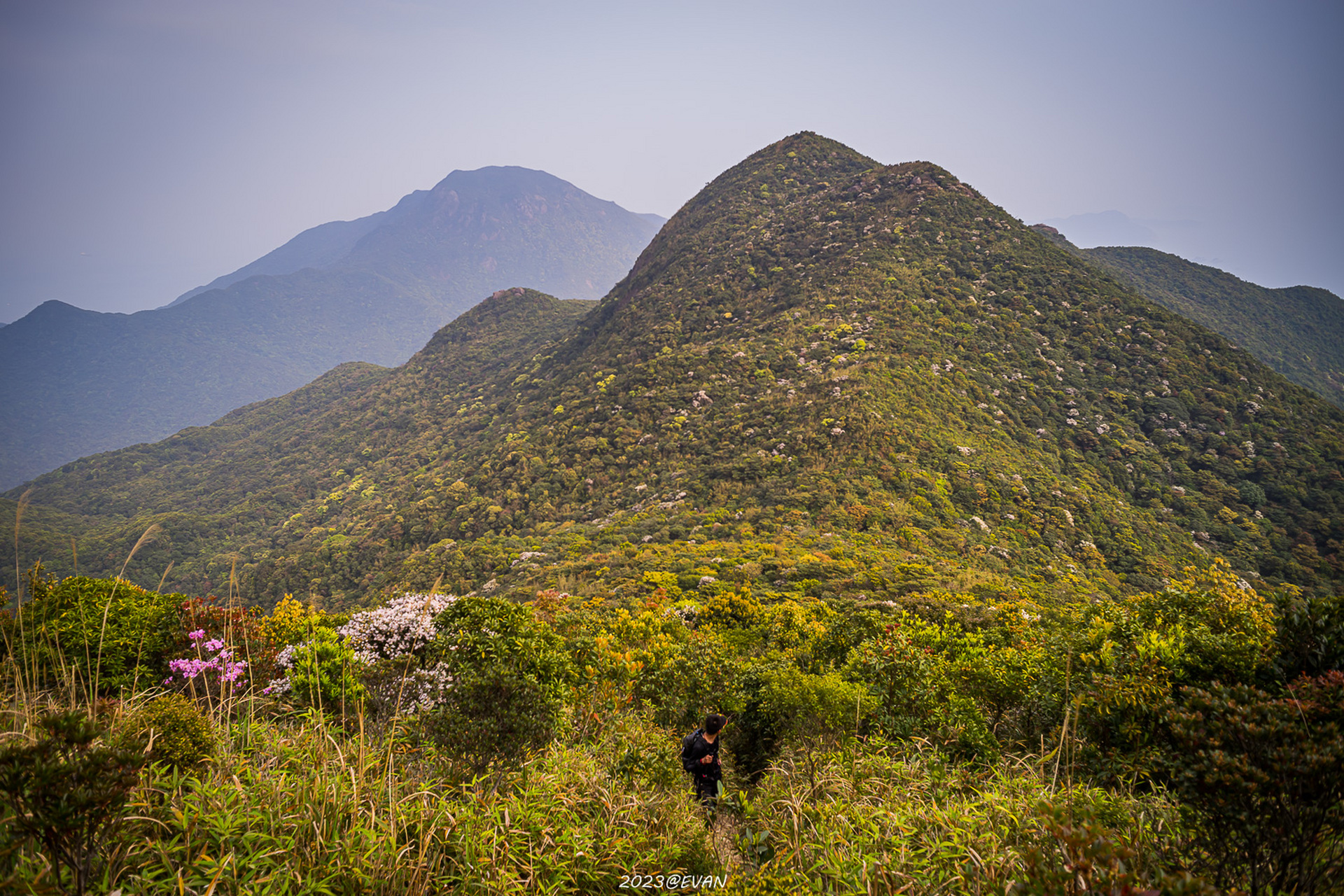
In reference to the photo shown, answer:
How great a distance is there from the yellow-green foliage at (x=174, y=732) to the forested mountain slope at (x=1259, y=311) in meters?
63.2

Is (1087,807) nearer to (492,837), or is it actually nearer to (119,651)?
(492,837)

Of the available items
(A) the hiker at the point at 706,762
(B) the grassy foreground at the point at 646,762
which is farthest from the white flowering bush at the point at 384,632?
(A) the hiker at the point at 706,762

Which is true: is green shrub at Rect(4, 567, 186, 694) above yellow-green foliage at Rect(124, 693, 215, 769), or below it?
below

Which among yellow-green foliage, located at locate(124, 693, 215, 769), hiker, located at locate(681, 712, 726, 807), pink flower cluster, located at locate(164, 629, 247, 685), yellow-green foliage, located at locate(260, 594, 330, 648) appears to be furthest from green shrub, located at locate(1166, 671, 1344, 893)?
yellow-green foliage, located at locate(260, 594, 330, 648)

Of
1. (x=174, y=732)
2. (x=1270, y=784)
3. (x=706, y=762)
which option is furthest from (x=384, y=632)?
(x=1270, y=784)

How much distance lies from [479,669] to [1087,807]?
4700 mm

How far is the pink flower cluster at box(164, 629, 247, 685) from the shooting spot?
5.66 m

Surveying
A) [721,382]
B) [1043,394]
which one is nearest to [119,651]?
[721,382]

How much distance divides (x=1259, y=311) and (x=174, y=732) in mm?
78148

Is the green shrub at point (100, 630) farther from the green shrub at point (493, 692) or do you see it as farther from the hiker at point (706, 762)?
the hiker at point (706, 762)

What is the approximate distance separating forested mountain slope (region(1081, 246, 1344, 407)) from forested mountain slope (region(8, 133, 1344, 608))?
806 inches

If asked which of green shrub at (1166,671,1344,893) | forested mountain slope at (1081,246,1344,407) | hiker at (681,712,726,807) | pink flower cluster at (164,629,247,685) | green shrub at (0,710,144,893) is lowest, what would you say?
hiker at (681,712,726,807)

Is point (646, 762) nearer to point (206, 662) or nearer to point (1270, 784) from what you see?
point (1270, 784)

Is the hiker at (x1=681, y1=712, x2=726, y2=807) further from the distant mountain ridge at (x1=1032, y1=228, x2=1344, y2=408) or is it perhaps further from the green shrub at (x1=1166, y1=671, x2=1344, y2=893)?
the distant mountain ridge at (x1=1032, y1=228, x2=1344, y2=408)
